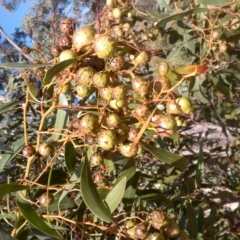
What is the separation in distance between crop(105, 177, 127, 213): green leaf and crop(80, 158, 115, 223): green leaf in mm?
88

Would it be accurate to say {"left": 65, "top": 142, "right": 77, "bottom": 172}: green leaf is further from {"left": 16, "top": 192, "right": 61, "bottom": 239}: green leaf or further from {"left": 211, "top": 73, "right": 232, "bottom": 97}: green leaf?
{"left": 211, "top": 73, "right": 232, "bottom": 97}: green leaf

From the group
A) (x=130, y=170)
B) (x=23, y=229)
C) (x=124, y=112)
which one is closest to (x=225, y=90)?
(x=130, y=170)

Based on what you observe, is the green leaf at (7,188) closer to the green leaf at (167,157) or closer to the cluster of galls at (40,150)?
the cluster of galls at (40,150)

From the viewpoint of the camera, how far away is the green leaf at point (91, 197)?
905mm

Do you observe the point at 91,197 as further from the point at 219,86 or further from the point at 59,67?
the point at 219,86

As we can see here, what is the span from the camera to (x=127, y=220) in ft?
3.66

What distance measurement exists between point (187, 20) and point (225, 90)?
0.32 meters

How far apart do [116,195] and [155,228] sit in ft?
0.45

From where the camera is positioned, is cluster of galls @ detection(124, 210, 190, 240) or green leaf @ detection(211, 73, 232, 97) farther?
green leaf @ detection(211, 73, 232, 97)

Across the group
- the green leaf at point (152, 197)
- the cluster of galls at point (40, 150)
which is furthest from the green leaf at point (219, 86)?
the cluster of galls at point (40, 150)

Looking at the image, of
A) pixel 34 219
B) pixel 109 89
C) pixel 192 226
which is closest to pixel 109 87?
pixel 109 89

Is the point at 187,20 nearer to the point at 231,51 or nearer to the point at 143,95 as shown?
the point at 231,51

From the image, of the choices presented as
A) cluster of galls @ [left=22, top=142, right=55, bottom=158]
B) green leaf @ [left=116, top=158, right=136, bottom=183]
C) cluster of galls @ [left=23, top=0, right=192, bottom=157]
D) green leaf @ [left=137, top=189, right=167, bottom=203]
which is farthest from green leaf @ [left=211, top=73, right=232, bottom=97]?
cluster of galls @ [left=22, top=142, right=55, bottom=158]

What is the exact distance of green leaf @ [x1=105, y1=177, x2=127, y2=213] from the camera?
1.01 m
